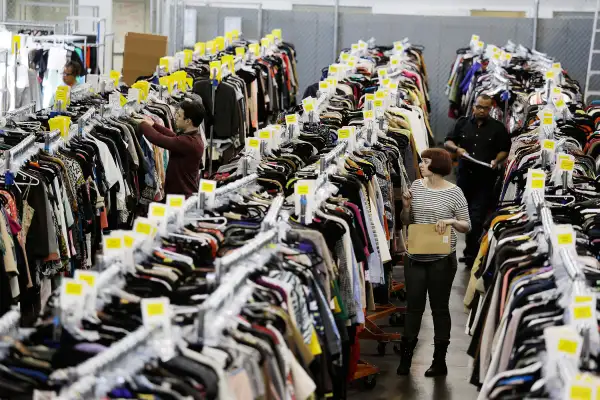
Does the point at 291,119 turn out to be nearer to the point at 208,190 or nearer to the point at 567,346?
the point at 208,190

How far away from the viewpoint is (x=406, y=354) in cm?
727

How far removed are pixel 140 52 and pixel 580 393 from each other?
11.0 metres

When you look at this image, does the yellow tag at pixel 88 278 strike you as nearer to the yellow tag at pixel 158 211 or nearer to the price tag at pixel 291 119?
the yellow tag at pixel 158 211

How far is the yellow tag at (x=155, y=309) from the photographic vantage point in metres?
3.70

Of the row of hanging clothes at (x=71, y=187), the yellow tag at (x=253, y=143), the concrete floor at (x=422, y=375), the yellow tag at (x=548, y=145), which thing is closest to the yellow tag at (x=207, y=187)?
the row of hanging clothes at (x=71, y=187)

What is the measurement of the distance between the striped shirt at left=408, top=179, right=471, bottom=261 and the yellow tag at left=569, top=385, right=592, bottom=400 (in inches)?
140

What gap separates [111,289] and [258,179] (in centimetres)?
233

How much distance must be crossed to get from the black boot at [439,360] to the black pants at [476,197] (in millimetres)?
2870

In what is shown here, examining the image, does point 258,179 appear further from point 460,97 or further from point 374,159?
point 460,97

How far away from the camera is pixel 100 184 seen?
7.71 meters

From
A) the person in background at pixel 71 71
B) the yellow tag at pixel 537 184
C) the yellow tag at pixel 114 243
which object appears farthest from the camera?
the person in background at pixel 71 71

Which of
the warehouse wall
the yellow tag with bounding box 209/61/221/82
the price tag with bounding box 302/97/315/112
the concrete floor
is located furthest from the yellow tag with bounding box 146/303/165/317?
the warehouse wall

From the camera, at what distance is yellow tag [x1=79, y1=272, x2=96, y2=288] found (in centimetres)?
398

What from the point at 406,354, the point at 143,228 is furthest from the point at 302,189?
the point at 406,354
